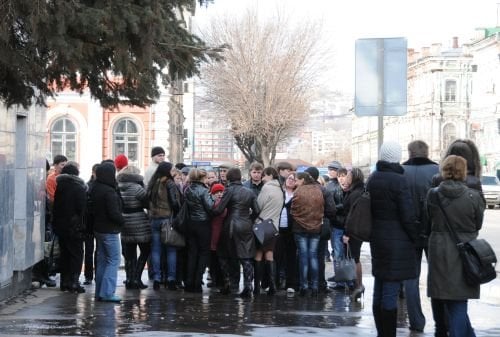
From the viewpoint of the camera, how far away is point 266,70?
5594 centimetres

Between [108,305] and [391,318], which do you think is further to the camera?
[108,305]

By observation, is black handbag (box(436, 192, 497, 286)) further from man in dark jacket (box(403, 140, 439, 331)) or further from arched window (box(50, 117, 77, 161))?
arched window (box(50, 117, 77, 161))

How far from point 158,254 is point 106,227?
1927 millimetres

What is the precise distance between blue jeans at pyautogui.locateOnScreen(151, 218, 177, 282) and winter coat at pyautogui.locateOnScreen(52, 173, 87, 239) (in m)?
1.13

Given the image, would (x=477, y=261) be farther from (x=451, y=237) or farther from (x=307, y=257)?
(x=307, y=257)

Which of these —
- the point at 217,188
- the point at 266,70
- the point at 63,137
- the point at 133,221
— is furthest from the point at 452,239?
the point at 266,70

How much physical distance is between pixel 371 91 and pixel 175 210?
11.6ft

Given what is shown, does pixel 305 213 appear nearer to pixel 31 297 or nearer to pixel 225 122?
pixel 31 297

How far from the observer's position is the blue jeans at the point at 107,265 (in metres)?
14.0

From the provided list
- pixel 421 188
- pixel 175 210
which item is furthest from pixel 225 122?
pixel 421 188

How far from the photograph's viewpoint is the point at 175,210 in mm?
15695

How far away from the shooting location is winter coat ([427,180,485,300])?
31.5 feet

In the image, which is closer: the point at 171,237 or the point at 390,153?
the point at 390,153

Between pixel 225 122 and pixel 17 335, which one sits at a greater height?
pixel 225 122
